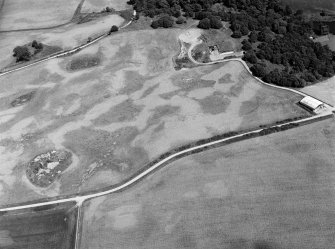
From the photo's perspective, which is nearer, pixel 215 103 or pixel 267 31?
pixel 215 103

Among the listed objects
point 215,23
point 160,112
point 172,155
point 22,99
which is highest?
point 215,23

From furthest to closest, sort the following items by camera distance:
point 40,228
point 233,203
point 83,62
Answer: point 83,62 < point 233,203 < point 40,228

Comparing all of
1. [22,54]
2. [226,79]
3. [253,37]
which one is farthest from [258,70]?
[22,54]

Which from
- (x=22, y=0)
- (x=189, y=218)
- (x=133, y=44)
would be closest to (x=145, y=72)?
(x=133, y=44)

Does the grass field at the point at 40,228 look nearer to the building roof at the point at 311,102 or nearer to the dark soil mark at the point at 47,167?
the dark soil mark at the point at 47,167

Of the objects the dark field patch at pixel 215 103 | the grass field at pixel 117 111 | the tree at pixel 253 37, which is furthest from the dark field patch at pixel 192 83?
the tree at pixel 253 37

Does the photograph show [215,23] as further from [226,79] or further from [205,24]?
[226,79]

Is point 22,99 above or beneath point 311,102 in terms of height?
beneath
